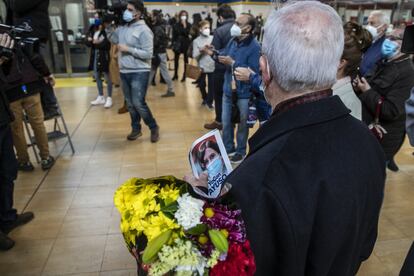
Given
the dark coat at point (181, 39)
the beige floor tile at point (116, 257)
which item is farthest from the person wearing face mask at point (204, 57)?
the beige floor tile at point (116, 257)

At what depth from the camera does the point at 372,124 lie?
9.37 feet

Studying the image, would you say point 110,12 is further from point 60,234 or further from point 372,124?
point 372,124

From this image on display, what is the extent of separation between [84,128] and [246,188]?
16.0 feet

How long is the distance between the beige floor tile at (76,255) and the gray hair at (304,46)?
210 cm

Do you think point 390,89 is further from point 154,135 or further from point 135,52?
point 154,135

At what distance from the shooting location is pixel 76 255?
100 inches

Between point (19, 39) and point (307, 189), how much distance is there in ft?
9.49

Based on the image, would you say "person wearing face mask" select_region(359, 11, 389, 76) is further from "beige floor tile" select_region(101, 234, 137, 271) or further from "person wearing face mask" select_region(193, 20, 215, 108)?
"beige floor tile" select_region(101, 234, 137, 271)

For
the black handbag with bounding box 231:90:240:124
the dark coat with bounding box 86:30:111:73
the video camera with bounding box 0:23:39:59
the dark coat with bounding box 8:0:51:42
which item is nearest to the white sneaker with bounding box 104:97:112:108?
the dark coat with bounding box 86:30:111:73

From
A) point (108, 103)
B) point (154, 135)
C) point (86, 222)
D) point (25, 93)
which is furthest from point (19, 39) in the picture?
point (108, 103)

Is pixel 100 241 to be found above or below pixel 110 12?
below

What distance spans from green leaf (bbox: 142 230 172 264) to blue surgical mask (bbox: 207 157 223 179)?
0.40 meters

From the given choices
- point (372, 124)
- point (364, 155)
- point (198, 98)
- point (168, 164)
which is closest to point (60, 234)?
point (168, 164)

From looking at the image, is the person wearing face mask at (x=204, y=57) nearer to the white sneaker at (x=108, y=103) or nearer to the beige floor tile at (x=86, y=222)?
the white sneaker at (x=108, y=103)
